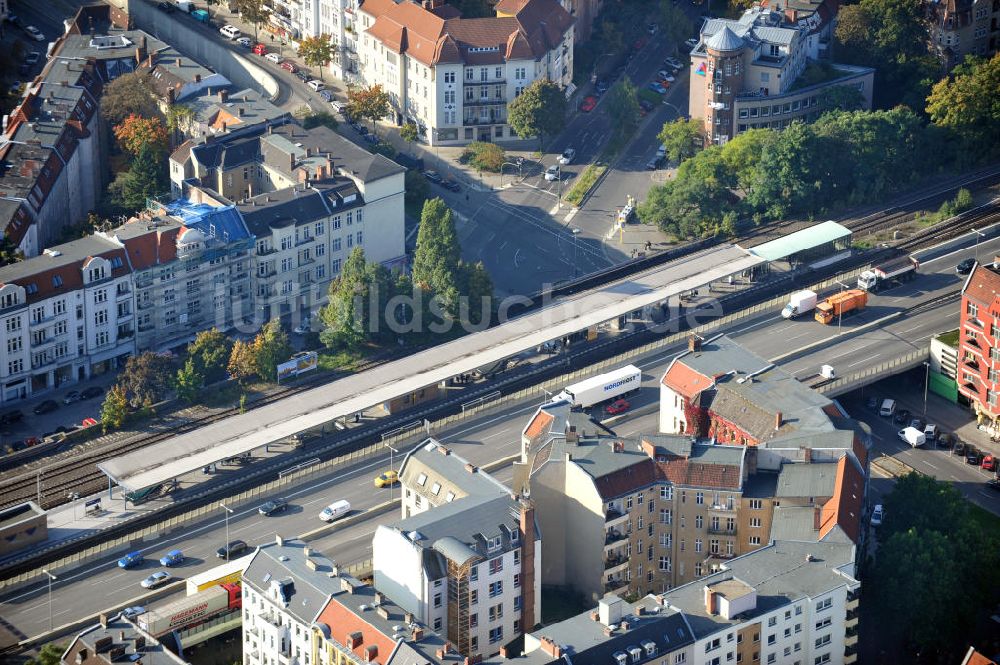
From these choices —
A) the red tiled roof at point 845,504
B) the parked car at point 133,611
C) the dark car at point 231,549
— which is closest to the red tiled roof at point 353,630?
the parked car at point 133,611

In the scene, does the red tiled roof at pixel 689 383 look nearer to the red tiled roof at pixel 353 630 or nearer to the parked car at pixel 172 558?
the red tiled roof at pixel 353 630

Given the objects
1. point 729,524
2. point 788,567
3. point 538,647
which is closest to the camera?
point 538,647

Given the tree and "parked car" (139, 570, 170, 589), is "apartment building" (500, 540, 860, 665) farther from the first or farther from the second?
"parked car" (139, 570, 170, 589)

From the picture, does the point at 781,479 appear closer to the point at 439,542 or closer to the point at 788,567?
the point at 788,567

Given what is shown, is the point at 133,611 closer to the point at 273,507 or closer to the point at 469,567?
the point at 273,507

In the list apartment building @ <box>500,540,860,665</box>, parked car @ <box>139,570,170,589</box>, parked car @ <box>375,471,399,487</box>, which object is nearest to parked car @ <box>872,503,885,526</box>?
apartment building @ <box>500,540,860,665</box>

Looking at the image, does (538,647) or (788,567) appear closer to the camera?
(538,647)

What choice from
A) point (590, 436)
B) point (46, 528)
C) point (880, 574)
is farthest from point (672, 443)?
point (46, 528)
